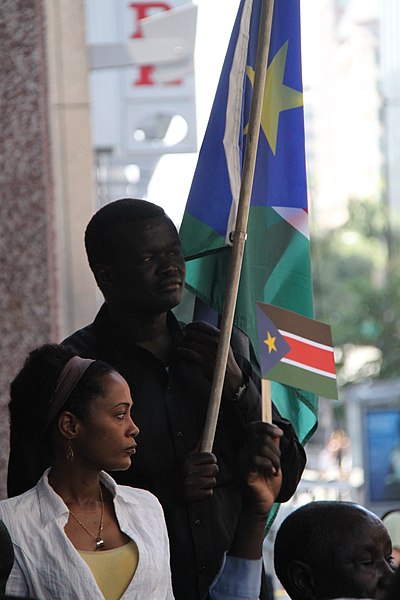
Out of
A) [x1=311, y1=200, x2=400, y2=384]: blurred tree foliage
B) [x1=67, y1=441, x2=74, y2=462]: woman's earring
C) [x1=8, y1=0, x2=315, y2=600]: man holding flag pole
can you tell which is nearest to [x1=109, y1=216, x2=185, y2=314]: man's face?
[x1=8, y1=0, x2=315, y2=600]: man holding flag pole

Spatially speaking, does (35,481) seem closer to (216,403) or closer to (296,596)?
(216,403)

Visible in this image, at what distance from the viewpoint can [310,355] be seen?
3705 mm

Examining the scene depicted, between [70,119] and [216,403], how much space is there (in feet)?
→ 16.0

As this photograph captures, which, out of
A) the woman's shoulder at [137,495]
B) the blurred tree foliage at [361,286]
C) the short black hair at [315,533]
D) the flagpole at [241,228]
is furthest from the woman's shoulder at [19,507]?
the blurred tree foliage at [361,286]

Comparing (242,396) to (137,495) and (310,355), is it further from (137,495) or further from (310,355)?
(137,495)

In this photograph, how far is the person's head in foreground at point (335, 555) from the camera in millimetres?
3311

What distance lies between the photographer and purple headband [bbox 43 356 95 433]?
346cm

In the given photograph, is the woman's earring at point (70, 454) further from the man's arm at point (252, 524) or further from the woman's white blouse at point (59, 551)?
the man's arm at point (252, 524)

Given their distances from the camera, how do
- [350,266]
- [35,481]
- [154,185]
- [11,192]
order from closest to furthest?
[35,481] → [11,192] → [154,185] → [350,266]

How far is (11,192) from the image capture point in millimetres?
5793

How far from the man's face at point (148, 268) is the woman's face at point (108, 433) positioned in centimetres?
40

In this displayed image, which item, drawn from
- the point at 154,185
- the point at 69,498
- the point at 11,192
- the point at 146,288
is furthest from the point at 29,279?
the point at 154,185

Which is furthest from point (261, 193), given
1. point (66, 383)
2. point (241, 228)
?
point (66, 383)

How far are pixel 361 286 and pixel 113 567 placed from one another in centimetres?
4559
